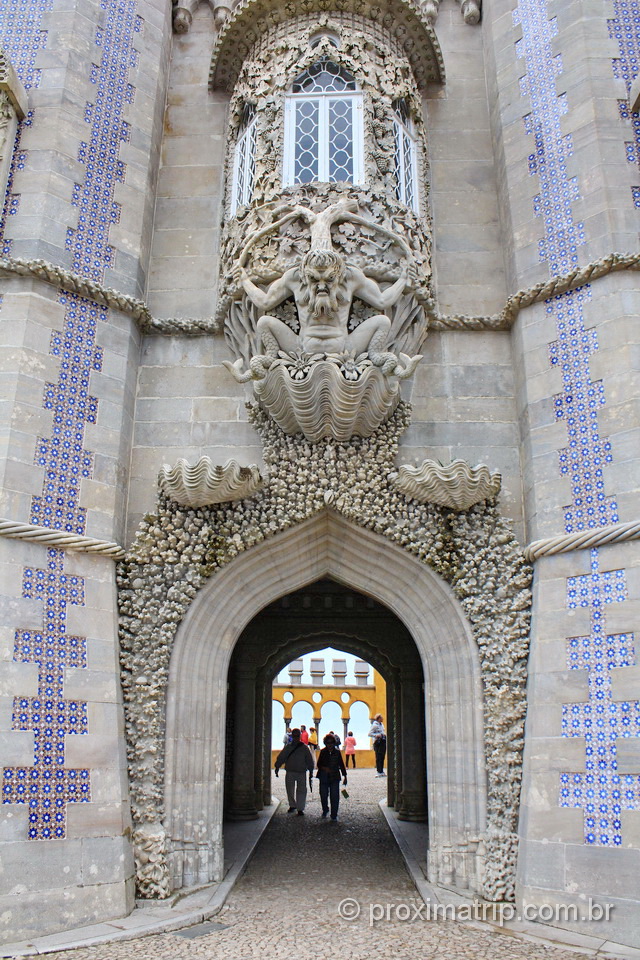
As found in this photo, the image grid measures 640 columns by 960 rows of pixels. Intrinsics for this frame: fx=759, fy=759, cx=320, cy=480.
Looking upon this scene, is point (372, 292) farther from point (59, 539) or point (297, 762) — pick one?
point (297, 762)

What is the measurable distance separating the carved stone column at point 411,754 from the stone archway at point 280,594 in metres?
4.67

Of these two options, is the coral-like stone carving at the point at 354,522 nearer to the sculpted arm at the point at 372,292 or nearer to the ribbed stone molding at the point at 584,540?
the ribbed stone molding at the point at 584,540

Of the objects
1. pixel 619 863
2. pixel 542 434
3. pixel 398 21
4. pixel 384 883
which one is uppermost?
pixel 398 21

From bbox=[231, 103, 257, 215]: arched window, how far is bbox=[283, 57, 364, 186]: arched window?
0.52m

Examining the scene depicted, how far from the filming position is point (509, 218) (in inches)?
357

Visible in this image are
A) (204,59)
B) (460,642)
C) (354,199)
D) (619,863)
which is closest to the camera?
(619,863)

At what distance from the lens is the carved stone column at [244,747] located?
40.2ft

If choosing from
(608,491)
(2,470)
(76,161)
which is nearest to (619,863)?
(608,491)

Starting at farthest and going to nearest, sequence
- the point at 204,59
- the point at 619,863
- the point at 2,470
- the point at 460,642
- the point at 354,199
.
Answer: the point at 204,59 → the point at 354,199 → the point at 460,642 → the point at 2,470 → the point at 619,863

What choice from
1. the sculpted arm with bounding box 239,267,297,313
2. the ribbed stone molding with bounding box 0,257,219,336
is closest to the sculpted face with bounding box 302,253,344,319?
the sculpted arm with bounding box 239,267,297,313

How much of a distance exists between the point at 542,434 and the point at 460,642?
91.1 inches

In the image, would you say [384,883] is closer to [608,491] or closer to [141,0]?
[608,491]

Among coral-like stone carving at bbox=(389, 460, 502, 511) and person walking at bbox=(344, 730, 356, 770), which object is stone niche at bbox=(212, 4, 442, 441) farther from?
person walking at bbox=(344, 730, 356, 770)

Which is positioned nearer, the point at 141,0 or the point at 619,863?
the point at 619,863
